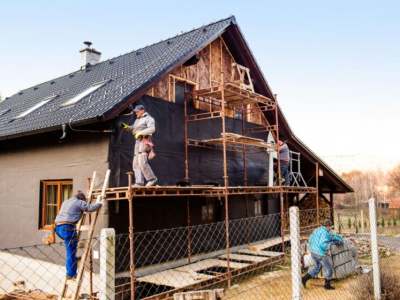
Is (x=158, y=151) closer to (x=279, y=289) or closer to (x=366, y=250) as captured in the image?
(x=279, y=289)

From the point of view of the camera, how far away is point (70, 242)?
6.93 metres

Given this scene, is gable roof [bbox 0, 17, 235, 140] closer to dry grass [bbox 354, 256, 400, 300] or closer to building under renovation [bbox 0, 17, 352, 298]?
building under renovation [bbox 0, 17, 352, 298]

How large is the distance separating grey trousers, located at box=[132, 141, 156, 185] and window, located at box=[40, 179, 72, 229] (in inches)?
92.0

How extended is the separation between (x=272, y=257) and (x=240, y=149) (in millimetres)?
3873

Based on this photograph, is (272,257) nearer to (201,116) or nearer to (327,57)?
(201,116)

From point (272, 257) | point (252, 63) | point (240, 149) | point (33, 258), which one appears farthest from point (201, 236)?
point (252, 63)

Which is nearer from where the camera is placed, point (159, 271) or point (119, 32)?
point (159, 271)

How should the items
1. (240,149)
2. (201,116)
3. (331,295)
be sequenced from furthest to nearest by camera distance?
1. (240,149)
2. (201,116)
3. (331,295)

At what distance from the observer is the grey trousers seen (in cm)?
762

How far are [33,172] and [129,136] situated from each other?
2973 millimetres

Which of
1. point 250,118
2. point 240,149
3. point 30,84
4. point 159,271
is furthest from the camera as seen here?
point 30,84

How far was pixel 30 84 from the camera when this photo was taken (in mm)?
17859

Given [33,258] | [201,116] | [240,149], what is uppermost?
[201,116]

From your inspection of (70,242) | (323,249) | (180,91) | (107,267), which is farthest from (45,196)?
(107,267)
